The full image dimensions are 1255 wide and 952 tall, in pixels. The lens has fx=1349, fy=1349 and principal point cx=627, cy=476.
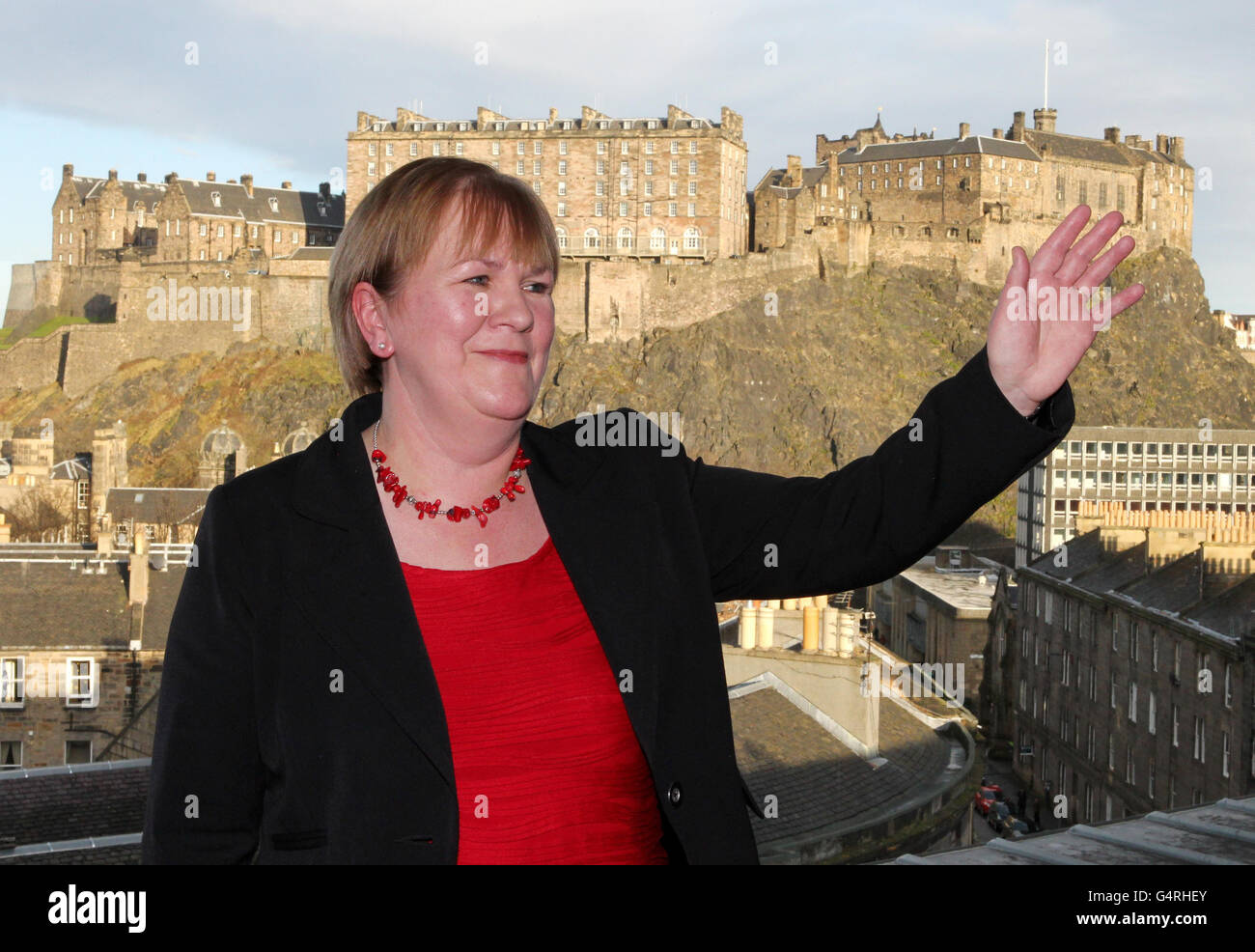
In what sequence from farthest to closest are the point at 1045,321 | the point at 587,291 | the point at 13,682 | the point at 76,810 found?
the point at 587,291
the point at 13,682
the point at 76,810
the point at 1045,321

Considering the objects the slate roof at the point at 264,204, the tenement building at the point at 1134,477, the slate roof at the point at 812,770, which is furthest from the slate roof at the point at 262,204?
the slate roof at the point at 812,770

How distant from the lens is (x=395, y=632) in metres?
2.02

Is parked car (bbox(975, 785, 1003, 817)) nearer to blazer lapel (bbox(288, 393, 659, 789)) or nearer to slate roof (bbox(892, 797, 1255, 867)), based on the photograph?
slate roof (bbox(892, 797, 1255, 867))

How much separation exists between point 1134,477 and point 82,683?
41643mm

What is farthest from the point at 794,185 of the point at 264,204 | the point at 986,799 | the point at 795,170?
the point at 986,799

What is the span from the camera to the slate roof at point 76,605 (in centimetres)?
1820

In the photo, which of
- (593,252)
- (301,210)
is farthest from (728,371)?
(301,210)

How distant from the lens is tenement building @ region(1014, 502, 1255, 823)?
1870 cm

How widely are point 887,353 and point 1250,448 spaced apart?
19.0 metres

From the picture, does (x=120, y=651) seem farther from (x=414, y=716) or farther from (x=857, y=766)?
(x=414, y=716)

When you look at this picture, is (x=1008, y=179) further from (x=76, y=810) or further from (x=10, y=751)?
(x=76, y=810)

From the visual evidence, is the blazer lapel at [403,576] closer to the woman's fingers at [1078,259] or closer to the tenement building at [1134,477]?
the woman's fingers at [1078,259]

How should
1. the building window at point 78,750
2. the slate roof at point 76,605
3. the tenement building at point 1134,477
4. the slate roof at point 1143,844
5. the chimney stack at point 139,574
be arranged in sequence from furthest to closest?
the tenement building at point 1134,477
the chimney stack at point 139,574
the slate roof at point 76,605
the building window at point 78,750
the slate roof at point 1143,844

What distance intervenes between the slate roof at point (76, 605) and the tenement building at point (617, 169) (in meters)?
46.0
